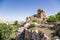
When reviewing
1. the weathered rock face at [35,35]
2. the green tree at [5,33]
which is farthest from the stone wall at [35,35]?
the green tree at [5,33]

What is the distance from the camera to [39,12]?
8300 cm

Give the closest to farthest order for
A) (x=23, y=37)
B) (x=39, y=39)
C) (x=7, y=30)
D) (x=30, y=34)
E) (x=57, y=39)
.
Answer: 1. (x=57, y=39)
2. (x=39, y=39)
3. (x=30, y=34)
4. (x=23, y=37)
5. (x=7, y=30)

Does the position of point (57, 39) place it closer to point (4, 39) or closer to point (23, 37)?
point (23, 37)

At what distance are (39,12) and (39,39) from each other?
147 ft

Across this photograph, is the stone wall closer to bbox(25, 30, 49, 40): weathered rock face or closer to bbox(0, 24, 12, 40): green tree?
bbox(25, 30, 49, 40): weathered rock face

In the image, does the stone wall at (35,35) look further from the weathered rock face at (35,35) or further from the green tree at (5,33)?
the green tree at (5,33)

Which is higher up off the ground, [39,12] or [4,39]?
[39,12]

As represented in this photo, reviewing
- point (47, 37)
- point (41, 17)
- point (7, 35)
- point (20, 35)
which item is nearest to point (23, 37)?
point (20, 35)

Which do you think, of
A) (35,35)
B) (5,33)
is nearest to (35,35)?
(35,35)

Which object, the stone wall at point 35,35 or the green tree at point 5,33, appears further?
the green tree at point 5,33

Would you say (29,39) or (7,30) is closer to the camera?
(29,39)

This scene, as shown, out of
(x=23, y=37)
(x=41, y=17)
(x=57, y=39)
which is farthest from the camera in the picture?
(x=41, y=17)

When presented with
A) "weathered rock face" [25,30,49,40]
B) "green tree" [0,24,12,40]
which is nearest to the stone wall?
"weathered rock face" [25,30,49,40]

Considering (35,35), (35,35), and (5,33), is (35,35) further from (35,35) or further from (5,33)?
(5,33)
